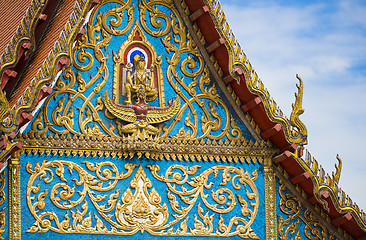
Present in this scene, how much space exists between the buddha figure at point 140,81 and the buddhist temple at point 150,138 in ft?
0.05

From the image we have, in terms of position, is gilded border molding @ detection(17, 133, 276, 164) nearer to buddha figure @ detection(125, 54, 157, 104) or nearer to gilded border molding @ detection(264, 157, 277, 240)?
gilded border molding @ detection(264, 157, 277, 240)

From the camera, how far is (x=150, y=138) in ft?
59.0

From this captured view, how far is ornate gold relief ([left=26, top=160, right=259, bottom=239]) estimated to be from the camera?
56.9 feet

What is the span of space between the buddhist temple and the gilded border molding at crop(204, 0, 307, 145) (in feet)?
0.05

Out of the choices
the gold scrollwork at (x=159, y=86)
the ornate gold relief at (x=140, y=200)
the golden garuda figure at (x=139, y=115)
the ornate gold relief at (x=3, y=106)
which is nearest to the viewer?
the ornate gold relief at (x=3, y=106)

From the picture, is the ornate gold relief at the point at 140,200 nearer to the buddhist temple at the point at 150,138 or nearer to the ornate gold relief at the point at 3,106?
the buddhist temple at the point at 150,138

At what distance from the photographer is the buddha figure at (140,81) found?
18.1m

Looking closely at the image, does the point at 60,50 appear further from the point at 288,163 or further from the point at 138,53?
the point at 288,163

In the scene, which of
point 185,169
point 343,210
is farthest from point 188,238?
point 343,210

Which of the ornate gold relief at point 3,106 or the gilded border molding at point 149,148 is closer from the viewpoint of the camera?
the ornate gold relief at point 3,106

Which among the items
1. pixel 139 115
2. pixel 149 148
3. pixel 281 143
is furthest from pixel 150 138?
pixel 281 143

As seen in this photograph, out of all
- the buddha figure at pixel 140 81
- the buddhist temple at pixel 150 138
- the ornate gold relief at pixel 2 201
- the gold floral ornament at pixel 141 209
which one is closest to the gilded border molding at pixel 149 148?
the buddhist temple at pixel 150 138

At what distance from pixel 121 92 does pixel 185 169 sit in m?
1.40

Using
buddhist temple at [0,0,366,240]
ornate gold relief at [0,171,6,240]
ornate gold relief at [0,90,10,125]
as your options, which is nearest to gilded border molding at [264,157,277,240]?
buddhist temple at [0,0,366,240]
